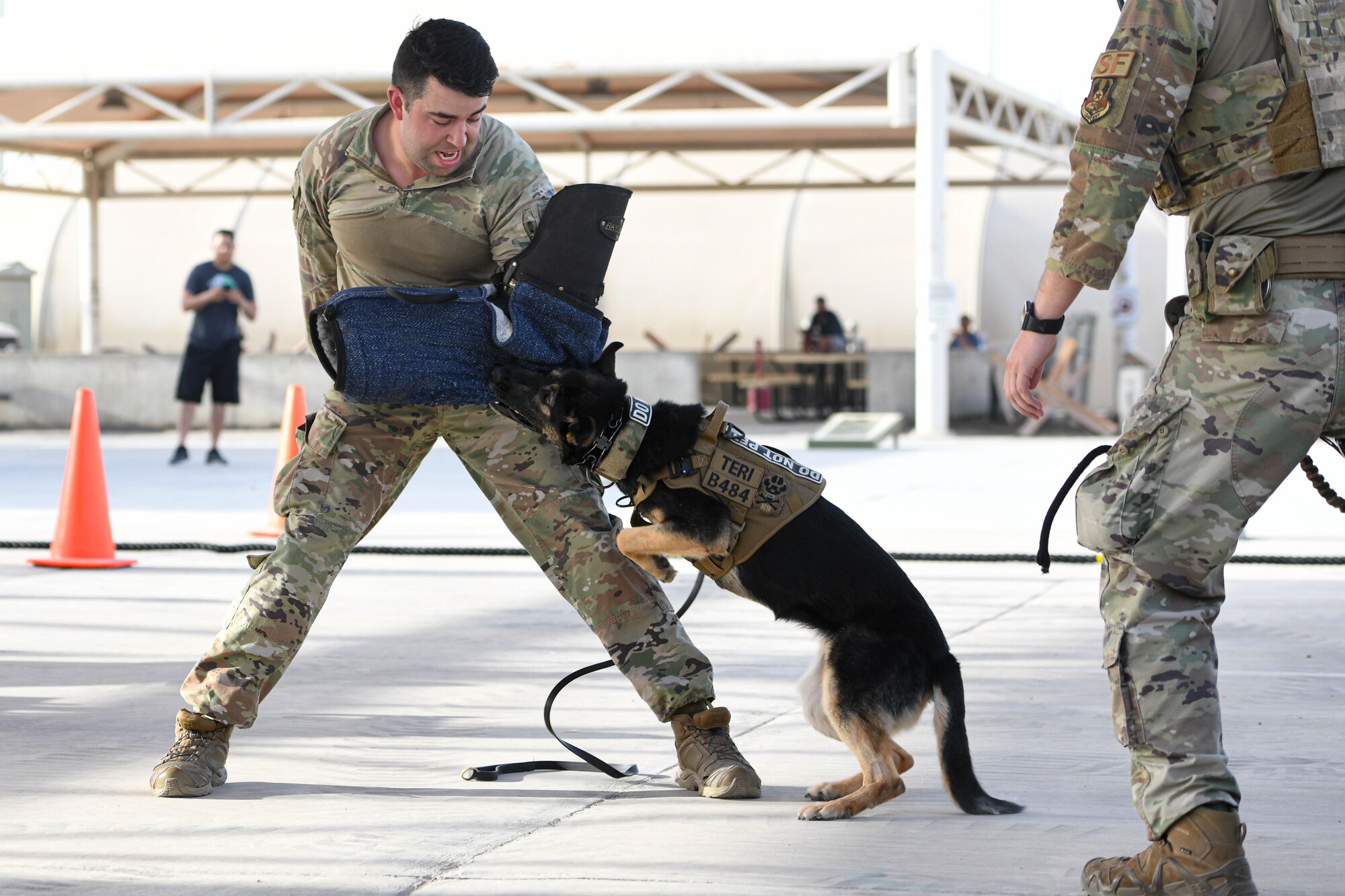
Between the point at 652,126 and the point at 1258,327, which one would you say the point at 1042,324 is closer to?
the point at 1258,327

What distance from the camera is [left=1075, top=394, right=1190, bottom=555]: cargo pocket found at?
106 inches

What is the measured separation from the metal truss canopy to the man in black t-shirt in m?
4.69

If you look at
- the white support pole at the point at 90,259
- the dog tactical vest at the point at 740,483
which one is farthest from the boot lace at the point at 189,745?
the white support pole at the point at 90,259

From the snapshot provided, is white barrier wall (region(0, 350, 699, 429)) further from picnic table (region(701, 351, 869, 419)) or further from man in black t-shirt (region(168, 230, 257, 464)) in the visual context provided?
man in black t-shirt (region(168, 230, 257, 464))

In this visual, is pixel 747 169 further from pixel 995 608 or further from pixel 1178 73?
pixel 1178 73

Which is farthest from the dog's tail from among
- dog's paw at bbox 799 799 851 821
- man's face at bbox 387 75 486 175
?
man's face at bbox 387 75 486 175

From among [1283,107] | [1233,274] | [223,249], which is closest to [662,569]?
[1233,274]

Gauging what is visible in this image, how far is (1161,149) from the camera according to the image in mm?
2684

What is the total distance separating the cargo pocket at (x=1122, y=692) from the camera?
9.04 feet

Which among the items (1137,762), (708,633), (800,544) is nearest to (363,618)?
(708,633)

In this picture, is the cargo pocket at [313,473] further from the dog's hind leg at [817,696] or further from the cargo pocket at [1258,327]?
the cargo pocket at [1258,327]

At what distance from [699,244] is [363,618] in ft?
71.4

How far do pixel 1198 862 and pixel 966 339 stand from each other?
73.1 ft

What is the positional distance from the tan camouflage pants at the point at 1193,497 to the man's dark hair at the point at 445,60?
1687mm
